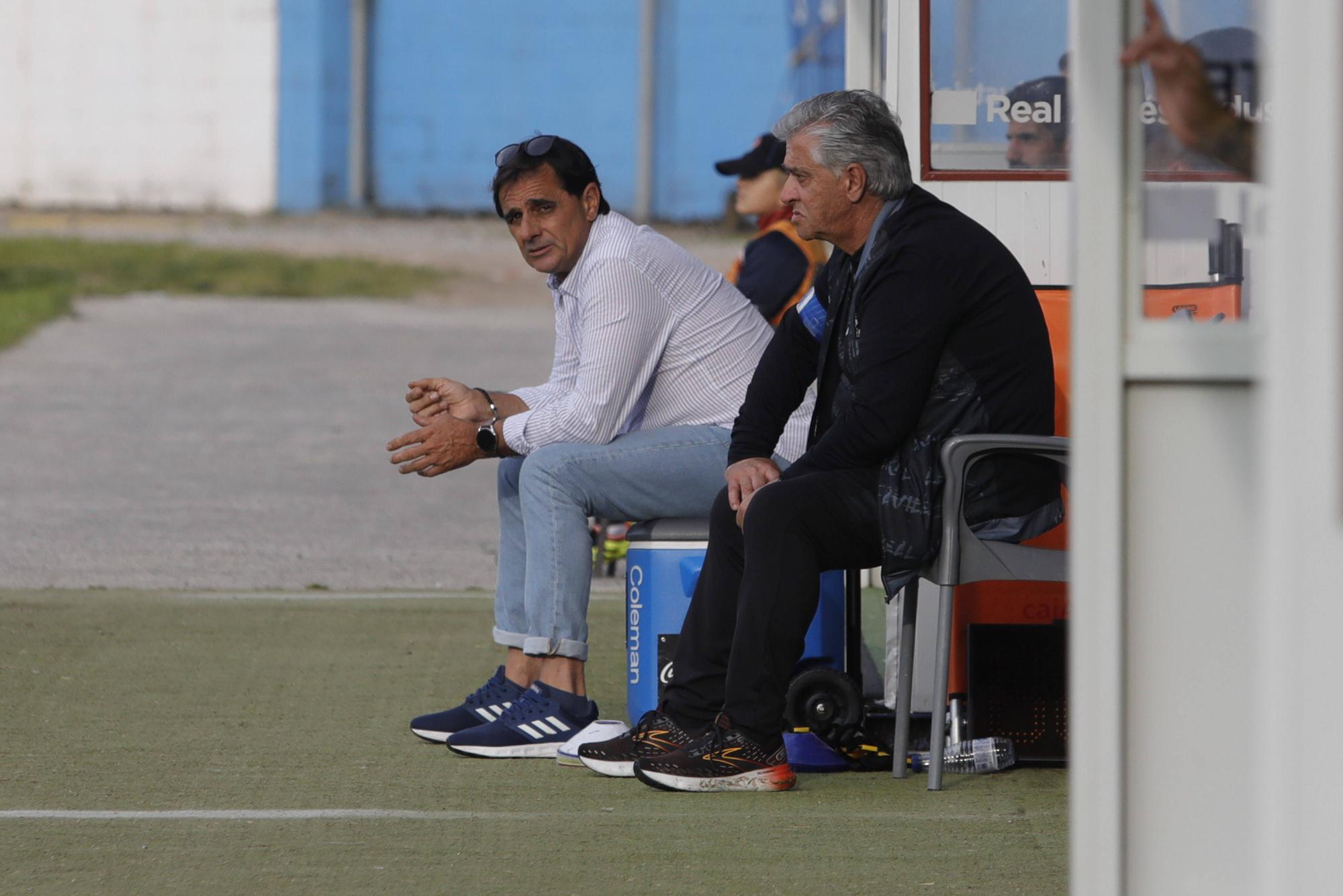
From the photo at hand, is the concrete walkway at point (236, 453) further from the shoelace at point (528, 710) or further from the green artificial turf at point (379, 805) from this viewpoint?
the shoelace at point (528, 710)

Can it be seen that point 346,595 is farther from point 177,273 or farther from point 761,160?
point 177,273

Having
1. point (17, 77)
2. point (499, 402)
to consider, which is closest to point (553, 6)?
point (17, 77)

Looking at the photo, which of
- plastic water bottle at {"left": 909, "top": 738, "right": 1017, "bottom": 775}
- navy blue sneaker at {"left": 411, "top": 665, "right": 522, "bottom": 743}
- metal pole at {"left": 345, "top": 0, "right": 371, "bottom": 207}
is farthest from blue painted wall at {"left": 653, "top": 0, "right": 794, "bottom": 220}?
plastic water bottle at {"left": 909, "top": 738, "right": 1017, "bottom": 775}

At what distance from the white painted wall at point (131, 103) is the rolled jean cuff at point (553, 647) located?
856 inches

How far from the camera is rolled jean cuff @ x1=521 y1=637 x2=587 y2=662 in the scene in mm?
4020

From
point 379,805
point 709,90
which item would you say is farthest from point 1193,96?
point 709,90

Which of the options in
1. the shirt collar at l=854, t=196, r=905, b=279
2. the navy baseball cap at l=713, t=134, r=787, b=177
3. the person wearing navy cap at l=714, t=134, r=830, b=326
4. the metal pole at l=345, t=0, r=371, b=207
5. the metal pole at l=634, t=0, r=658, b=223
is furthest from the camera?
the metal pole at l=345, t=0, r=371, b=207

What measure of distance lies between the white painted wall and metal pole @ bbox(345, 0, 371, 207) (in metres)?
1.04

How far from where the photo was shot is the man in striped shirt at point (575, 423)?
13.2 feet

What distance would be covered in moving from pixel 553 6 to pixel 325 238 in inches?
173

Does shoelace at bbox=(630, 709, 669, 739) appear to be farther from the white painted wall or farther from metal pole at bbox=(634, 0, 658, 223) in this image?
the white painted wall

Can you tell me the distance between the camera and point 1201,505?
234 cm

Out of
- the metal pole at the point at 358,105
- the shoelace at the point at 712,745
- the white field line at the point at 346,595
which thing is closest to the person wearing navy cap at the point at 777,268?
the white field line at the point at 346,595

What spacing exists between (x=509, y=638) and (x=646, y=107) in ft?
68.1
